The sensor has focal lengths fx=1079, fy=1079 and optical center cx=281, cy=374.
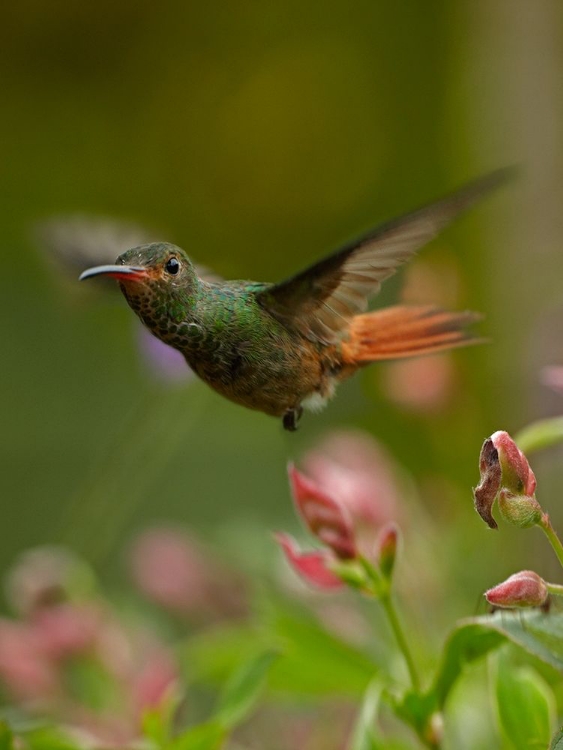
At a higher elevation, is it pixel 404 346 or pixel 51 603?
pixel 404 346

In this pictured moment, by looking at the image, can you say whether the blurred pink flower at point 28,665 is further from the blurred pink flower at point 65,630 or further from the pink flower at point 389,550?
the pink flower at point 389,550

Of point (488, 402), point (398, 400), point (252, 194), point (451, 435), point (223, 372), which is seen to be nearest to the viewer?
point (223, 372)

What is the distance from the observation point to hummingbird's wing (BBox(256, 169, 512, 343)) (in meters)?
0.61

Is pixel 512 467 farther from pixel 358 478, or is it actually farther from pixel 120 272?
pixel 358 478

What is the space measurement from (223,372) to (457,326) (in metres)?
0.16

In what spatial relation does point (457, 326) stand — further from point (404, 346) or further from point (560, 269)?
point (560, 269)

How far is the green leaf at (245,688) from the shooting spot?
65cm

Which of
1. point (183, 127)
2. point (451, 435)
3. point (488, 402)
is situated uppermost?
point (183, 127)

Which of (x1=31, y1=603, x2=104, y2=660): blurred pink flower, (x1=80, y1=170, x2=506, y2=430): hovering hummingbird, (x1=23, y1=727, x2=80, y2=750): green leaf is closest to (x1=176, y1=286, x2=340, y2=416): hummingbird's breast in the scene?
(x1=80, y1=170, x2=506, y2=430): hovering hummingbird

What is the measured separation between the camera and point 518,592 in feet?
1.60

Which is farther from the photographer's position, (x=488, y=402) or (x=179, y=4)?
(x=179, y=4)

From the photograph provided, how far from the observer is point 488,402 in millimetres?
2389

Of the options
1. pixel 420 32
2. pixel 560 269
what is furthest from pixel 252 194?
pixel 560 269

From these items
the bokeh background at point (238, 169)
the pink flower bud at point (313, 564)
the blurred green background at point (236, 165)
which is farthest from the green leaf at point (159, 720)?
the blurred green background at point (236, 165)
